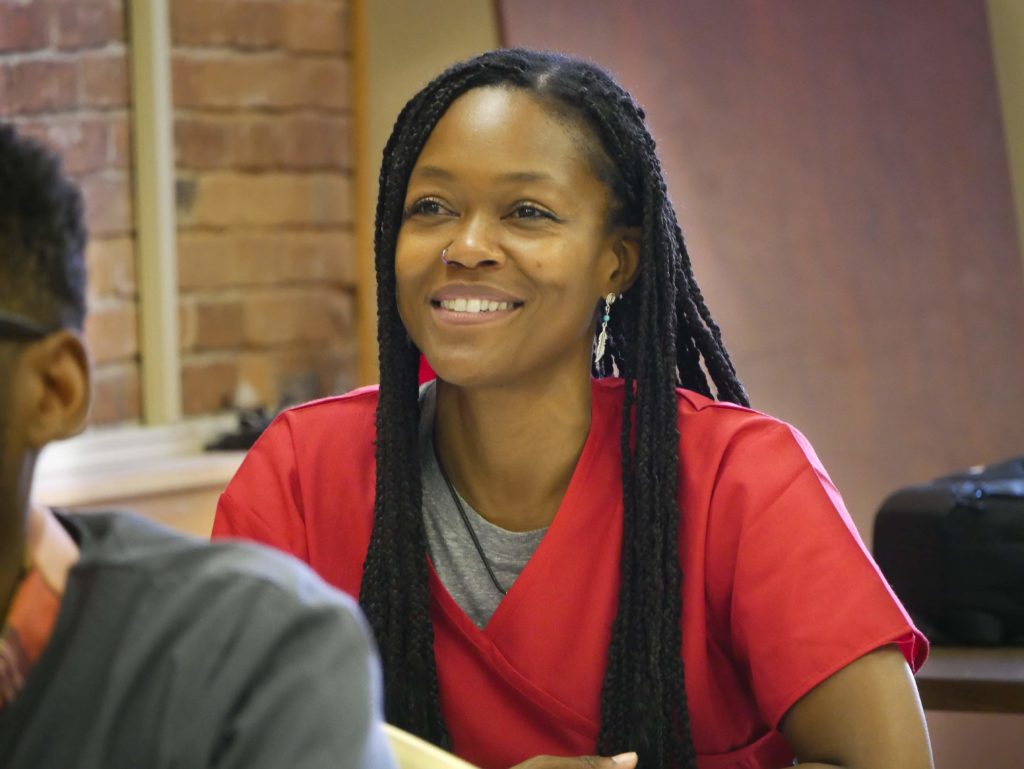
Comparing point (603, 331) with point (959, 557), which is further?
point (959, 557)

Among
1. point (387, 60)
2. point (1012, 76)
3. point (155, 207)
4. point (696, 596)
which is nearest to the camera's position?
point (696, 596)

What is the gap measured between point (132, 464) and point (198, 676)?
1.84 meters

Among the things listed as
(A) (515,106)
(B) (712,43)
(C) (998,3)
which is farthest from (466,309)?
(C) (998,3)

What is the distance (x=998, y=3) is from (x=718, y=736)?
2676 millimetres

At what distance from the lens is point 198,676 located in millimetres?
839

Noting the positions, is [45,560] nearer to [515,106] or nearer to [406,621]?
[406,621]

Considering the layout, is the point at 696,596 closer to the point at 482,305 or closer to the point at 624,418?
the point at 624,418

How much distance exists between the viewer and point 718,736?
5.24ft

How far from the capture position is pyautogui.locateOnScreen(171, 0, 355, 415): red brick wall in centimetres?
275

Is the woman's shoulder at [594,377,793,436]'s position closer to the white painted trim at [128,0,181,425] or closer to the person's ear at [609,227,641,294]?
the person's ear at [609,227,641,294]

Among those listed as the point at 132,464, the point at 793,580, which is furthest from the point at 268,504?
the point at 132,464

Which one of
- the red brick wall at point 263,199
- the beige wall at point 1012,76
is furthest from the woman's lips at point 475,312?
the beige wall at point 1012,76

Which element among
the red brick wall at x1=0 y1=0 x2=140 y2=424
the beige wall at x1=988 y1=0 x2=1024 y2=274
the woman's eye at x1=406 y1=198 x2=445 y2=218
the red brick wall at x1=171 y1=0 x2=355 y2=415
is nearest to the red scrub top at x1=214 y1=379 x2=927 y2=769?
the woman's eye at x1=406 y1=198 x2=445 y2=218

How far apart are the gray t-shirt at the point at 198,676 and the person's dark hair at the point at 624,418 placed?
0.73 metres
